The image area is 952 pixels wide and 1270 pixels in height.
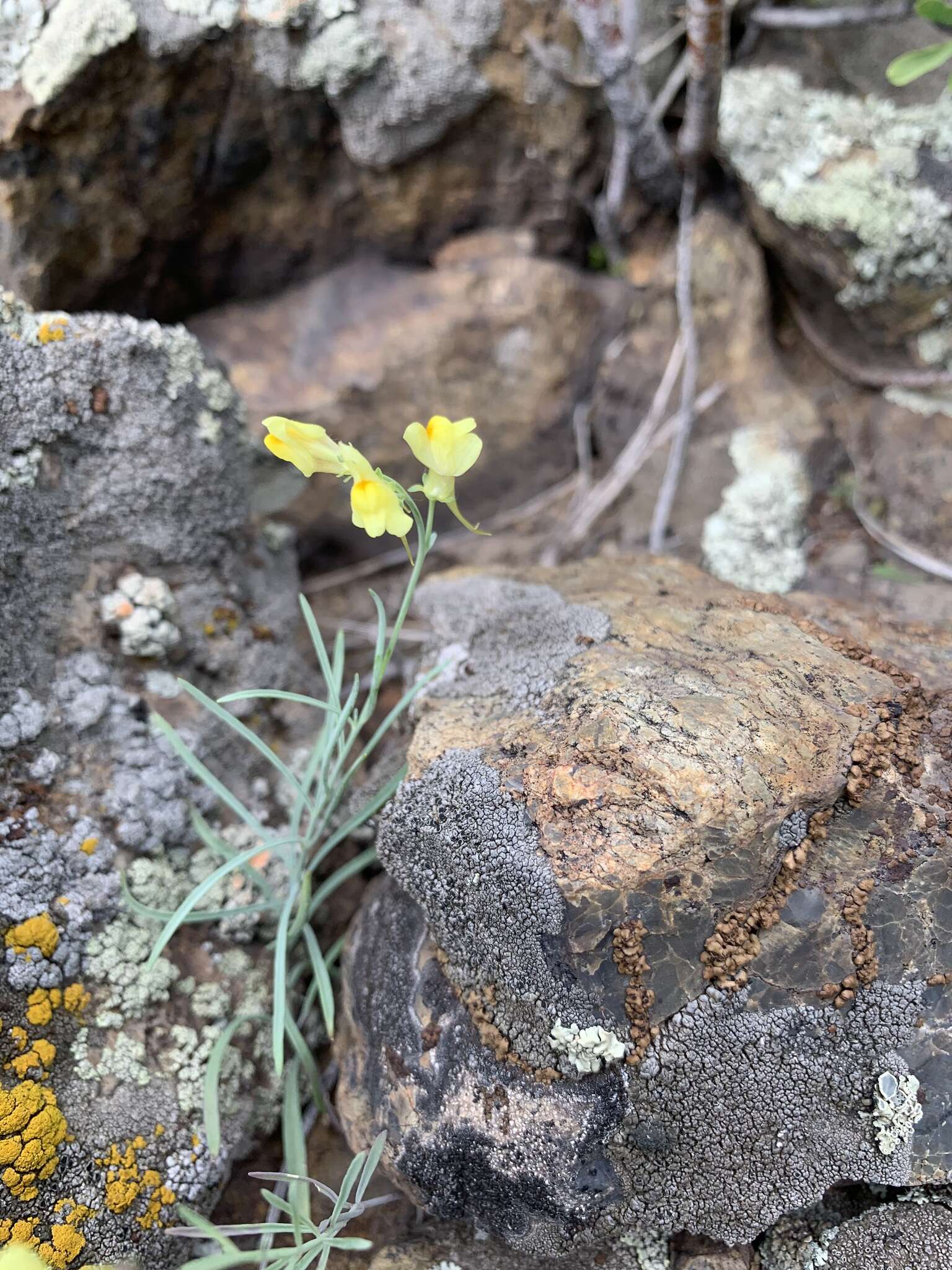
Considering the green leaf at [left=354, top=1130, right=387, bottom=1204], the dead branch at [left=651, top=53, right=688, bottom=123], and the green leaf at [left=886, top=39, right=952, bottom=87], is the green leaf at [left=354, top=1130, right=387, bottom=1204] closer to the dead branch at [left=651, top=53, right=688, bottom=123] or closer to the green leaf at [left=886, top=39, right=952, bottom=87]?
the green leaf at [left=886, top=39, right=952, bottom=87]

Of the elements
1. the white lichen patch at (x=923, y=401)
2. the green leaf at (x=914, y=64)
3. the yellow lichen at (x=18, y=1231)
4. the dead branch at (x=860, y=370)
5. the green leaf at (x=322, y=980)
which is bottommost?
the green leaf at (x=322, y=980)

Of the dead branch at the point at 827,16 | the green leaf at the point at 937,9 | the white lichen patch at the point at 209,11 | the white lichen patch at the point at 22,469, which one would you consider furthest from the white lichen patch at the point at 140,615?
the dead branch at the point at 827,16

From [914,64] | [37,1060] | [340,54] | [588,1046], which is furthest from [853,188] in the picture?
[37,1060]

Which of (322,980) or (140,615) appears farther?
(140,615)

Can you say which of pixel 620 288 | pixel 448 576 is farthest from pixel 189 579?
pixel 620 288

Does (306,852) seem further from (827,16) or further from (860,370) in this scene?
(827,16)

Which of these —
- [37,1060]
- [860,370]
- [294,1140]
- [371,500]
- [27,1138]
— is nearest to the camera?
[371,500]

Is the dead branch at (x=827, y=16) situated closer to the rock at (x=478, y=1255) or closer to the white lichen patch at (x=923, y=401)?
the white lichen patch at (x=923, y=401)

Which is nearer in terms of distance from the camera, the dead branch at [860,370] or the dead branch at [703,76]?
the dead branch at [703,76]

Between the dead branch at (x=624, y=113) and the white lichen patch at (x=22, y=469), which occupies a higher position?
the dead branch at (x=624, y=113)
